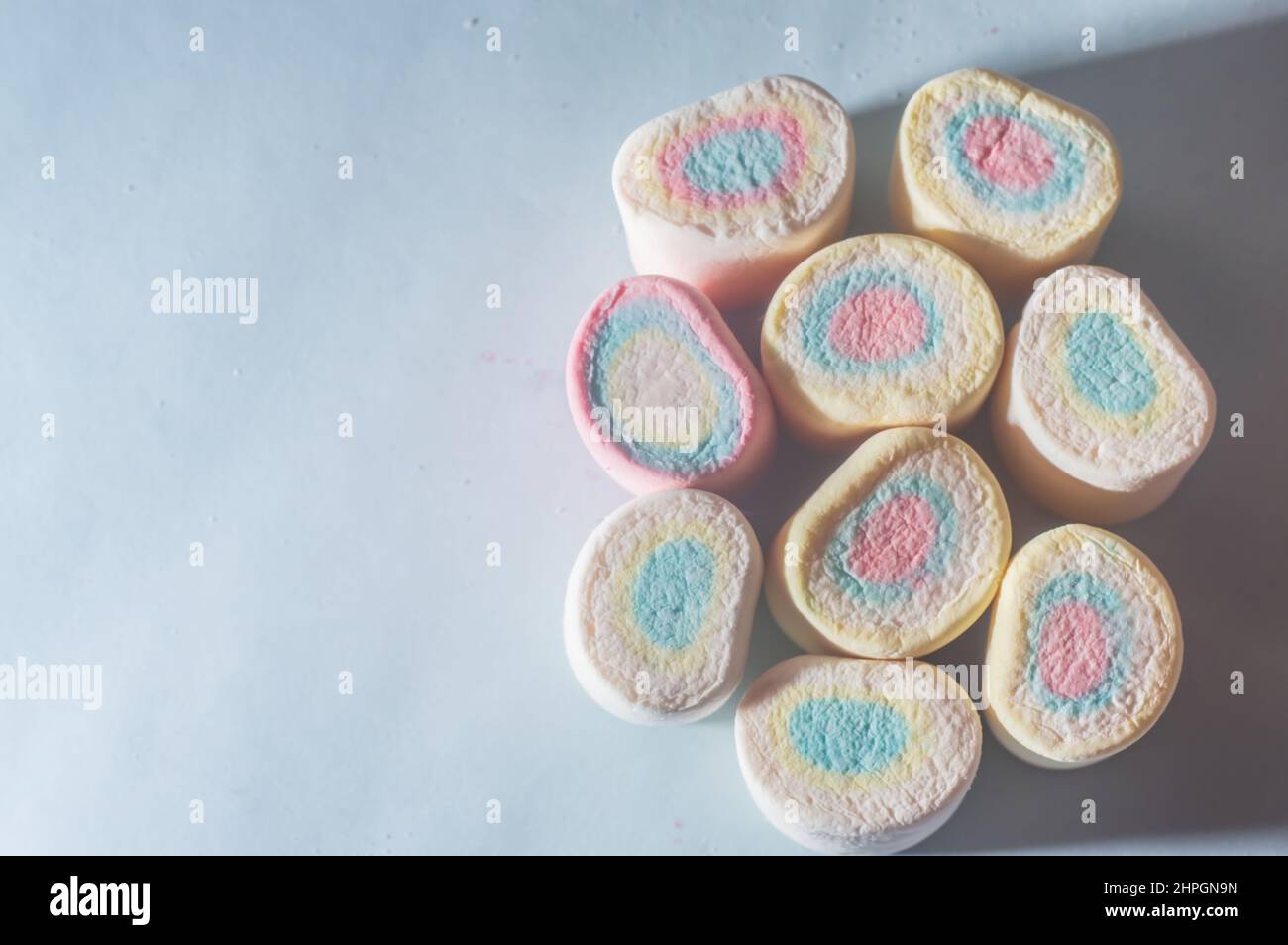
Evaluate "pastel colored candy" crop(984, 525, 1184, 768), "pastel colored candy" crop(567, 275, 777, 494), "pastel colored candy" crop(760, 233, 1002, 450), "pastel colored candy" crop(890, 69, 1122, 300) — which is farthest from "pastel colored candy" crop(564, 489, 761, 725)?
"pastel colored candy" crop(890, 69, 1122, 300)

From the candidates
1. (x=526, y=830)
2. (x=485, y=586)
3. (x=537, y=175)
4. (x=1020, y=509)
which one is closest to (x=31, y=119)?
(x=537, y=175)

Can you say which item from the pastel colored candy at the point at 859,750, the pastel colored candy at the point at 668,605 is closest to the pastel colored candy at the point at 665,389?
the pastel colored candy at the point at 668,605

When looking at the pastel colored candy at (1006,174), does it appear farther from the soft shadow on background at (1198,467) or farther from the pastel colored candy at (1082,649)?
the pastel colored candy at (1082,649)

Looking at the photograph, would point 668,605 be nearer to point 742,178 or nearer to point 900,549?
point 900,549

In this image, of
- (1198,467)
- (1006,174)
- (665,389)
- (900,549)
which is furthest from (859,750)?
(1006,174)

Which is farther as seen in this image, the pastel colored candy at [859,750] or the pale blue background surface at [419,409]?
the pale blue background surface at [419,409]
